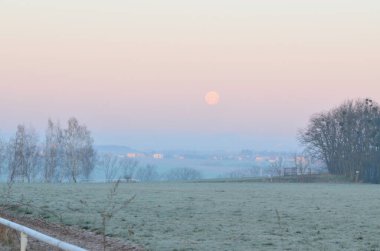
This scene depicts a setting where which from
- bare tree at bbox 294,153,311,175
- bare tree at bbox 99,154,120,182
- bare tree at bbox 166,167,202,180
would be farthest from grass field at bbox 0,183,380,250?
bare tree at bbox 166,167,202,180

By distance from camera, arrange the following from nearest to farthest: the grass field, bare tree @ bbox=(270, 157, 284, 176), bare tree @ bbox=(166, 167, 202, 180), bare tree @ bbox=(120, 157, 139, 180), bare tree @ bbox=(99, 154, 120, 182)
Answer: the grass field → bare tree @ bbox=(270, 157, 284, 176) → bare tree @ bbox=(99, 154, 120, 182) → bare tree @ bbox=(120, 157, 139, 180) → bare tree @ bbox=(166, 167, 202, 180)

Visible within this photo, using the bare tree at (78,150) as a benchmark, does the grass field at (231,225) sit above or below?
below

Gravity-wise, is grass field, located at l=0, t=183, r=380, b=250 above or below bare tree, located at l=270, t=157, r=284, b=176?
below

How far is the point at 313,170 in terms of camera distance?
10912 centimetres

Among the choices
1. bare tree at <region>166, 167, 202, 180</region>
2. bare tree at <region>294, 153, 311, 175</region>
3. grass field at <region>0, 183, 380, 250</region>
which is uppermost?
bare tree at <region>294, 153, 311, 175</region>

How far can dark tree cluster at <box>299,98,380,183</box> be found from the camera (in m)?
98.3

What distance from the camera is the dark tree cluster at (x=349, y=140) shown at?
98312mm

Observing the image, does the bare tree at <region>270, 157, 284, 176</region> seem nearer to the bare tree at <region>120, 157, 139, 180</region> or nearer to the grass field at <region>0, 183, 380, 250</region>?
the bare tree at <region>120, 157, 139, 180</region>

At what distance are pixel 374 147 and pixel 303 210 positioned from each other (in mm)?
74711

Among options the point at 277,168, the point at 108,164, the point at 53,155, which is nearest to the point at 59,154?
the point at 53,155

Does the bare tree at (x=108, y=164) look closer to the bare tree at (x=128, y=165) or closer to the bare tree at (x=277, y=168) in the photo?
the bare tree at (x=128, y=165)

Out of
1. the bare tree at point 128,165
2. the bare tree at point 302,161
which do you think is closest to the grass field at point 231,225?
the bare tree at point 302,161

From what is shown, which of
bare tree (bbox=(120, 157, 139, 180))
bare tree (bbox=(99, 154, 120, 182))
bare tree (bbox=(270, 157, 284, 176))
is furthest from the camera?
bare tree (bbox=(120, 157, 139, 180))

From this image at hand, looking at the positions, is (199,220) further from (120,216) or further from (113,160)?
(113,160)
